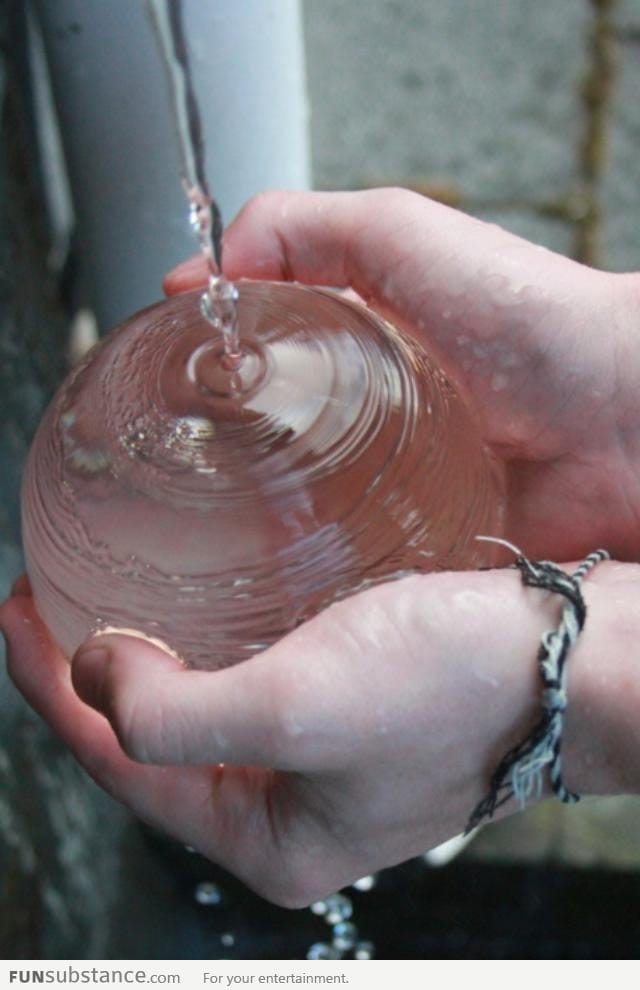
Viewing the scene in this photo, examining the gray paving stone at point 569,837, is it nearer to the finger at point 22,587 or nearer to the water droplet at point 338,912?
the water droplet at point 338,912

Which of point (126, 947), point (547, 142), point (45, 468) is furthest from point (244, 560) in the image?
point (547, 142)

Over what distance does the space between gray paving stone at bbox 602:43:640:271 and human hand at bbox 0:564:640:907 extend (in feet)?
3.73

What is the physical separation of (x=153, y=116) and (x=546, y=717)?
27.4 inches

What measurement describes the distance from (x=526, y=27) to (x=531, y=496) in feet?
4.10

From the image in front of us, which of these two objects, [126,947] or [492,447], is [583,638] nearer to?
[492,447]

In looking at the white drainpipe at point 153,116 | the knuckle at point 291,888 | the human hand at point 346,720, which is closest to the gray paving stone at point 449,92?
the white drainpipe at point 153,116

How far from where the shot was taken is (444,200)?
1.94 meters

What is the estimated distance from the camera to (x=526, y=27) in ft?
6.73

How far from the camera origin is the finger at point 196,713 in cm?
76

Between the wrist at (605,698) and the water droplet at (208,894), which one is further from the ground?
the wrist at (605,698)

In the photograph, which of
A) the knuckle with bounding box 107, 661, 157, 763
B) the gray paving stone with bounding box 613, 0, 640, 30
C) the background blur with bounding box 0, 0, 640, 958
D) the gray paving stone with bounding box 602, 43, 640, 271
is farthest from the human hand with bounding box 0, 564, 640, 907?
the gray paving stone with bounding box 613, 0, 640, 30

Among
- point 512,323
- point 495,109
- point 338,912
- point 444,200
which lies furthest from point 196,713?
point 495,109

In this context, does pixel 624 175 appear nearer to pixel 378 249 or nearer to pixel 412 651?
pixel 378 249

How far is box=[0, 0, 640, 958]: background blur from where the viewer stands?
47.7 inches
